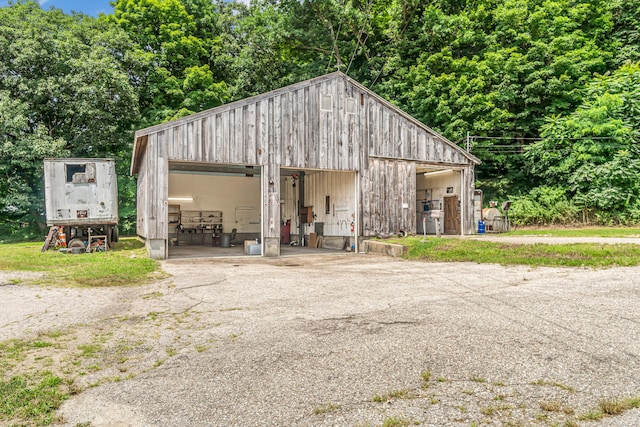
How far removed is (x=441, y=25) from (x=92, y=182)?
21466 millimetres

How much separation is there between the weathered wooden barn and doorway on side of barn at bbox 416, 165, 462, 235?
0.05 m

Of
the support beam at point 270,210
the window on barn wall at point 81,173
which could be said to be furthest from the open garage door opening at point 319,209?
the window on barn wall at point 81,173

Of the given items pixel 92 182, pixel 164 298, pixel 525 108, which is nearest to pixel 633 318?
pixel 164 298

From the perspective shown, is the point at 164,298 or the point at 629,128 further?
the point at 629,128

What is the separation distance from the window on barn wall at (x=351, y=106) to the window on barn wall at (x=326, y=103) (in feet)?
2.22

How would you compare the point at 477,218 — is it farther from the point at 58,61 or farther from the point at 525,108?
the point at 58,61

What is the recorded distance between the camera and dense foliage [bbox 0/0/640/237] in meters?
22.0

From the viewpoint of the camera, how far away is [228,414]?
9.70 ft

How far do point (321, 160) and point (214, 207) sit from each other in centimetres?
975

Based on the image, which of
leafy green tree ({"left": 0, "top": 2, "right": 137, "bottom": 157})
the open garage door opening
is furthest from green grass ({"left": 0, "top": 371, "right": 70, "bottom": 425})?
leafy green tree ({"left": 0, "top": 2, "right": 137, "bottom": 157})

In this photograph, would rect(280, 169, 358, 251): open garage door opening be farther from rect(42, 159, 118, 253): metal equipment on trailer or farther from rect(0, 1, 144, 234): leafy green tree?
rect(0, 1, 144, 234): leafy green tree

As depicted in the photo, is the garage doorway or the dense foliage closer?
the garage doorway

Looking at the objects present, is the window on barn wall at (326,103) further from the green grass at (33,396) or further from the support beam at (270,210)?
the green grass at (33,396)

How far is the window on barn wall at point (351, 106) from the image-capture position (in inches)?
634
